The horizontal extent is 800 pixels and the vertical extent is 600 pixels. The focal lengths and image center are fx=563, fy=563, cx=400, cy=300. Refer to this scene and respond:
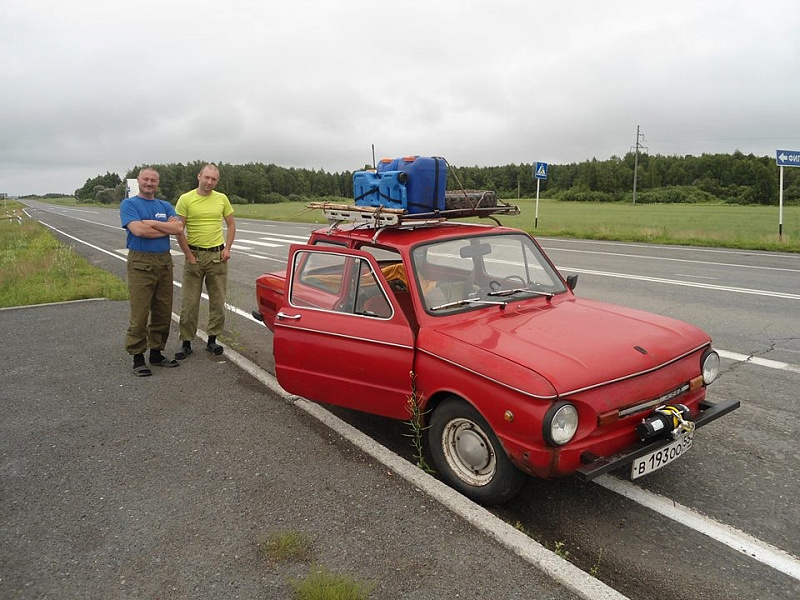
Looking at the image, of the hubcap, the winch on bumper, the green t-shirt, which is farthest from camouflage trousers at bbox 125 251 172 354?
the winch on bumper

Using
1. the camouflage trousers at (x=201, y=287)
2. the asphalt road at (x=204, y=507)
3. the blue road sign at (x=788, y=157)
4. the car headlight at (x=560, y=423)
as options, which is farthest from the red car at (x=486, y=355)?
the blue road sign at (x=788, y=157)

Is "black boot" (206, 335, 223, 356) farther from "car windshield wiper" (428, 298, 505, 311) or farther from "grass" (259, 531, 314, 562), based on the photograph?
"grass" (259, 531, 314, 562)

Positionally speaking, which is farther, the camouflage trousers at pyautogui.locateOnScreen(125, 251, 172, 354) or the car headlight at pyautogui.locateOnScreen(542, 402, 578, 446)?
the camouflage trousers at pyautogui.locateOnScreen(125, 251, 172, 354)

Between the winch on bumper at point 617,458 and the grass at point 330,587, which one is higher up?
the winch on bumper at point 617,458

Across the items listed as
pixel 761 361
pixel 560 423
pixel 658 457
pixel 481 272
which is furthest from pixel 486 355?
pixel 761 361

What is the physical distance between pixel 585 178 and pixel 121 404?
11297 centimetres

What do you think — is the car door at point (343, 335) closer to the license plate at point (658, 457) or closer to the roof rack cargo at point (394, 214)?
the roof rack cargo at point (394, 214)

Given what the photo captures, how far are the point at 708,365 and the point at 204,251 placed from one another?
5.13 m

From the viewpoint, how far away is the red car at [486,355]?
2924mm

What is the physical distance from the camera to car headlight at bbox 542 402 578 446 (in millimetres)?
2781

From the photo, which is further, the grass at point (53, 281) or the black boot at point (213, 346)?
the grass at point (53, 281)

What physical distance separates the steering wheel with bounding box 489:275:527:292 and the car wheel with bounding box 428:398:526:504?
114cm

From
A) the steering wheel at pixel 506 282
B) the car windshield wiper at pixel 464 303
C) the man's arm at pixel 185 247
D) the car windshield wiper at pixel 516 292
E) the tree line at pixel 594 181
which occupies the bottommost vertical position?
the car windshield wiper at pixel 464 303

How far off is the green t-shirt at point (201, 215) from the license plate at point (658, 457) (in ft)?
16.5
